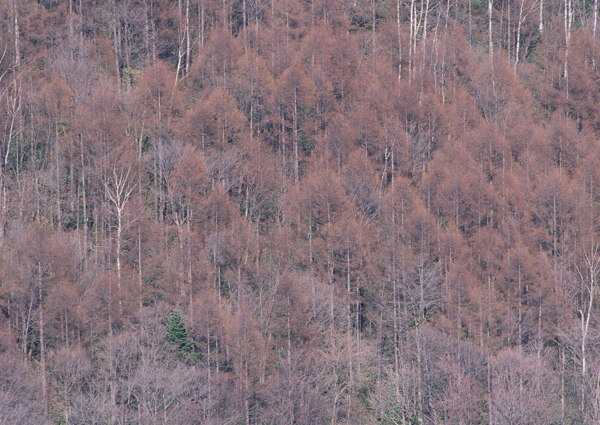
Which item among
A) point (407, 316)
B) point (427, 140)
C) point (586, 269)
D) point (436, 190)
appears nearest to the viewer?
point (407, 316)

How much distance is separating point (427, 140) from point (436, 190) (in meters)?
4.81

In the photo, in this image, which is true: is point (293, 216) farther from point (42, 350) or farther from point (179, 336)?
point (42, 350)

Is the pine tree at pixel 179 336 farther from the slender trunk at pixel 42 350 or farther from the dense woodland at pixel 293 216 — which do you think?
the slender trunk at pixel 42 350

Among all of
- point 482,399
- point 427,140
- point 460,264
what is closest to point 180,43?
point 427,140

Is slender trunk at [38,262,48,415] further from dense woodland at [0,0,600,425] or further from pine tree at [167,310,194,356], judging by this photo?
pine tree at [167,310,194,356]

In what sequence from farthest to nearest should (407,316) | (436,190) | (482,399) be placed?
(436,190) < (407,316) < (482,399)

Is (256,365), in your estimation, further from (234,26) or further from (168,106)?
(234,26)

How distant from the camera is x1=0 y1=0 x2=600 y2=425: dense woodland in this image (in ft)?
101

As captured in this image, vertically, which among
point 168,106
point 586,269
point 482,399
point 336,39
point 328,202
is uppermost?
point 336,39

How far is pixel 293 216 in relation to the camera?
39312 millimetres

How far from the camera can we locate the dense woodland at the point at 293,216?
30.8 m

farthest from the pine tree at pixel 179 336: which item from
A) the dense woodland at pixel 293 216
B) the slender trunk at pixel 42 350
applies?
the slender trunk at pixel 42 350

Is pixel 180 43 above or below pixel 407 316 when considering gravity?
above

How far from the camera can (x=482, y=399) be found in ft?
98.6
